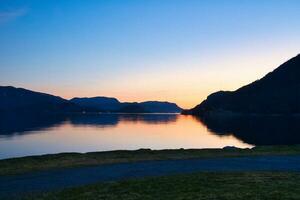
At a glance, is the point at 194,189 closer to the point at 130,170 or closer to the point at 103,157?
the point at 130,170

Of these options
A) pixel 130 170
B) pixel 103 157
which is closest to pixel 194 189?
pixel 130 170

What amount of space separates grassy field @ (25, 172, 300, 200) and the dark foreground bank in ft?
6.12

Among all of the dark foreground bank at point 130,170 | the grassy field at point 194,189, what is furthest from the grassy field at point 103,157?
the grassy field at point 194,189

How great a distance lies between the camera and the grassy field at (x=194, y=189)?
14.7m

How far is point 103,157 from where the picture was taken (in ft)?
91.2

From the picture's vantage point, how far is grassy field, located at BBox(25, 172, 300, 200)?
1471cm

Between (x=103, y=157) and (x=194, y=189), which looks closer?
(x=194, y=189)

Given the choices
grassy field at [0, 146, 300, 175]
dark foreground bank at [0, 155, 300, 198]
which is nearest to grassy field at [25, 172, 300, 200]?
dark foreground bank at [0, 155, 300, 198]

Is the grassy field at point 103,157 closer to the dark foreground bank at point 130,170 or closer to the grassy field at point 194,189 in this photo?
the dark foreground bank at point 130,170

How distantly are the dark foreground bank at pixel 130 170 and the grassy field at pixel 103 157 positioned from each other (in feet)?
5.20

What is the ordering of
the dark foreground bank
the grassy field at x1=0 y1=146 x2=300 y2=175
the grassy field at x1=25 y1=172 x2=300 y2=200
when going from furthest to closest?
the grassy field at x1=0 y1=146 x2=300 y2=175 → the dark foreground bank → the grassy field at x1=25 y1=172 x2=300 y2=200

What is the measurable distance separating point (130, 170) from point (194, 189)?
6578 mm

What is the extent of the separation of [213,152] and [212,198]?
16404 mm

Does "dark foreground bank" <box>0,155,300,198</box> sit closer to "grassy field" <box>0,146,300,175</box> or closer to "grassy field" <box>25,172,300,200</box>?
"grassy field" <box>0,146,300,175</box>
